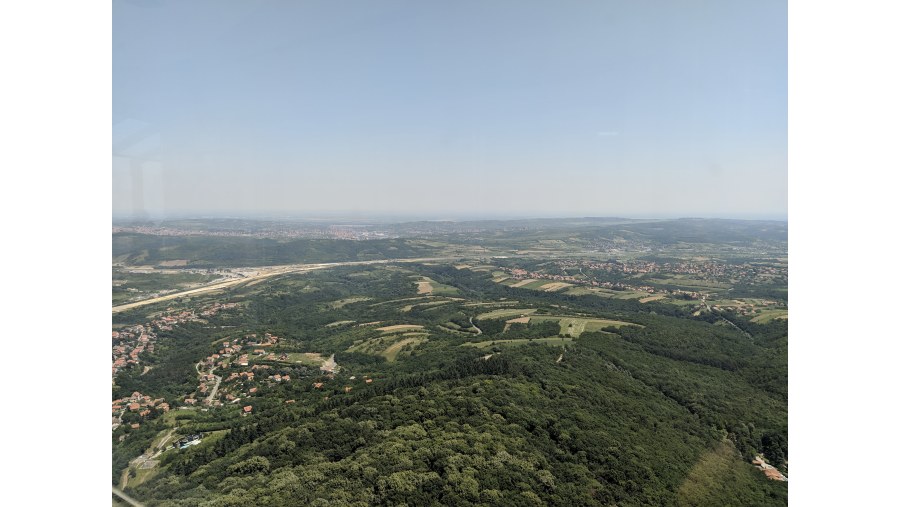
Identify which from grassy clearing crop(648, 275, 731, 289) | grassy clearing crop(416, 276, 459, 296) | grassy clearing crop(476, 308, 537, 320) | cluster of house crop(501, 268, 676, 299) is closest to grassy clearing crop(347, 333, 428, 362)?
grassy clearing crop(476, 308, 537, 320)

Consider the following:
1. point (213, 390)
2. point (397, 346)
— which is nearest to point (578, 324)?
point (397, 346)

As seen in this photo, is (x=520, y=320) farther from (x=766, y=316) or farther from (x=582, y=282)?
(x=766, y=316)

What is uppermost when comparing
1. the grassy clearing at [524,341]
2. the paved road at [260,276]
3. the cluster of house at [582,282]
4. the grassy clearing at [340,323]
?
the paved road at [260,276]

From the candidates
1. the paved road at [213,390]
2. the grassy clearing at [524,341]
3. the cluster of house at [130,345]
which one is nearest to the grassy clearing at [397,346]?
the grassy clearing at [524,341]

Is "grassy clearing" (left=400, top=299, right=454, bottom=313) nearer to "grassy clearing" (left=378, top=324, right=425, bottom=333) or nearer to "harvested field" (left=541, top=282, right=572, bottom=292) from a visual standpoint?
"grassy clearing" (left=378, top=324, right=425, bottom=333)

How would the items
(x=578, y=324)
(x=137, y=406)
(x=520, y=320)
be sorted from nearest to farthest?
(x=137, y=406), (x=578, y=324), (x=520, y=320)

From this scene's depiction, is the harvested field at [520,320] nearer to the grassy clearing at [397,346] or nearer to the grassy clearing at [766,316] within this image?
the grassy clearing at [397,346]
